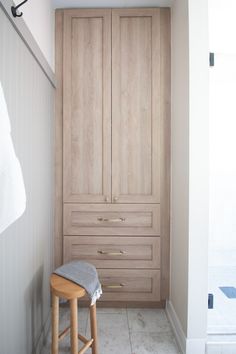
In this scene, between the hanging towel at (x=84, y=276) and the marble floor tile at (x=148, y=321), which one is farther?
the marble floor tile at (x=148, y=321)

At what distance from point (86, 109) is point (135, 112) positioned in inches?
16.1

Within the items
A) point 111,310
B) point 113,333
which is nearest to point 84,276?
point 113,333

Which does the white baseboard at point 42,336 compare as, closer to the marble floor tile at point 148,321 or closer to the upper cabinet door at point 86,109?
the marble floor tile at point 148,321

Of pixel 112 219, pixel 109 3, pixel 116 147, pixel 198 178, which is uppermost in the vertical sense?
Answer: pixel 109 3

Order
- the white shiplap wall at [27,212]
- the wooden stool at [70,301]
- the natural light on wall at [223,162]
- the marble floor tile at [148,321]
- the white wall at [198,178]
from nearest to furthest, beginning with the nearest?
the white shiplap wall at [27,212]
the wooden stool at [70,301]
the white wall at [198,178]
the marble floor tile at [148,321]
the natural light on wall at [223,162]

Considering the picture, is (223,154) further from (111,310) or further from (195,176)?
(111,310)

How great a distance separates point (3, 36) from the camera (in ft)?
3.34

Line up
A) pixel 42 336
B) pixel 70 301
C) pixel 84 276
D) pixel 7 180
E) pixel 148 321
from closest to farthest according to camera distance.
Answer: pixel 7 180, pixel 70 301, pixel 84 276, pixel 42 336, pixel 148 321

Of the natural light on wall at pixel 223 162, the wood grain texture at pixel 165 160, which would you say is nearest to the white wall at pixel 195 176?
the wood grain texture at pixel 165 160

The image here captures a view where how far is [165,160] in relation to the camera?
2.00 meters

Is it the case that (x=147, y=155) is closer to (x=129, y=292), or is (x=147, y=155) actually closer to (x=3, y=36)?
(x=129, y=292)

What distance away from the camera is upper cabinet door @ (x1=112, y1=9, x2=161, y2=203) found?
1.98 m

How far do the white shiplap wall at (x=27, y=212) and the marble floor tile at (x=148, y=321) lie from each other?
67 cm

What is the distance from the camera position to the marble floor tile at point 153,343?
5.21 ft
